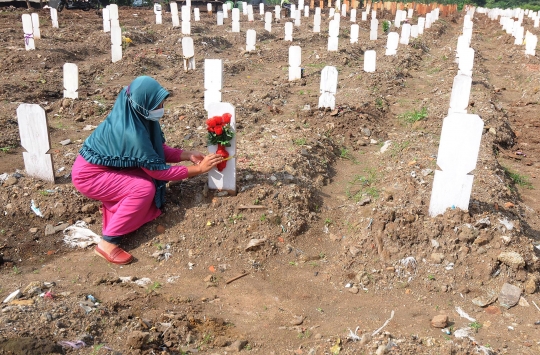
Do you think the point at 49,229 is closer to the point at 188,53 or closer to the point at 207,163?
the point at 207,163

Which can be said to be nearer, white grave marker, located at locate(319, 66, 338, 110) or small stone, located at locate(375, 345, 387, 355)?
small stone, located at locate(375, 345, 387, 355)

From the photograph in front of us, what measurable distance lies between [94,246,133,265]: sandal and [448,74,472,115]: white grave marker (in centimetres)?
599

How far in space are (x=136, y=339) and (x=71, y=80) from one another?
7.50m

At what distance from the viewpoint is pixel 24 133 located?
504cm

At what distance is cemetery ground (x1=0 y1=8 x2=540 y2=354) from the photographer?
310 centimetres

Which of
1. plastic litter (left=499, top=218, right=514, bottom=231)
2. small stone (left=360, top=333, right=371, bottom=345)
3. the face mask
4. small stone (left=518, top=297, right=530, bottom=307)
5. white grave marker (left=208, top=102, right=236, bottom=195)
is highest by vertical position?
the face mask

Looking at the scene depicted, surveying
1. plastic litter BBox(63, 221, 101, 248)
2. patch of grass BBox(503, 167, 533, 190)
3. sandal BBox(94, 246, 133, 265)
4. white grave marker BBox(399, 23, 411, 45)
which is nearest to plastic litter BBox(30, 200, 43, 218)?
plastic litter BBox(63, 221, 101, 248)

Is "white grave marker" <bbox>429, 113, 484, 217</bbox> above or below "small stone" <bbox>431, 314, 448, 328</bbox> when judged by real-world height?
above

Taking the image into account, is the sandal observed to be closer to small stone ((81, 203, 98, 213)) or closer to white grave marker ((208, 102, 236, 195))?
small stone ((81, 203, 98, 213))

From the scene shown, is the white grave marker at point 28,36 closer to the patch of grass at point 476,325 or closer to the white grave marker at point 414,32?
the patch of grass at point 476,325

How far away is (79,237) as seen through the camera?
14.6ft

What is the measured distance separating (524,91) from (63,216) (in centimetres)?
1129

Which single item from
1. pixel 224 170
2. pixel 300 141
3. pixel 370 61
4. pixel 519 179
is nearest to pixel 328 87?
pixel 300 141

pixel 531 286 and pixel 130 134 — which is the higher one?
pixel 130 134
